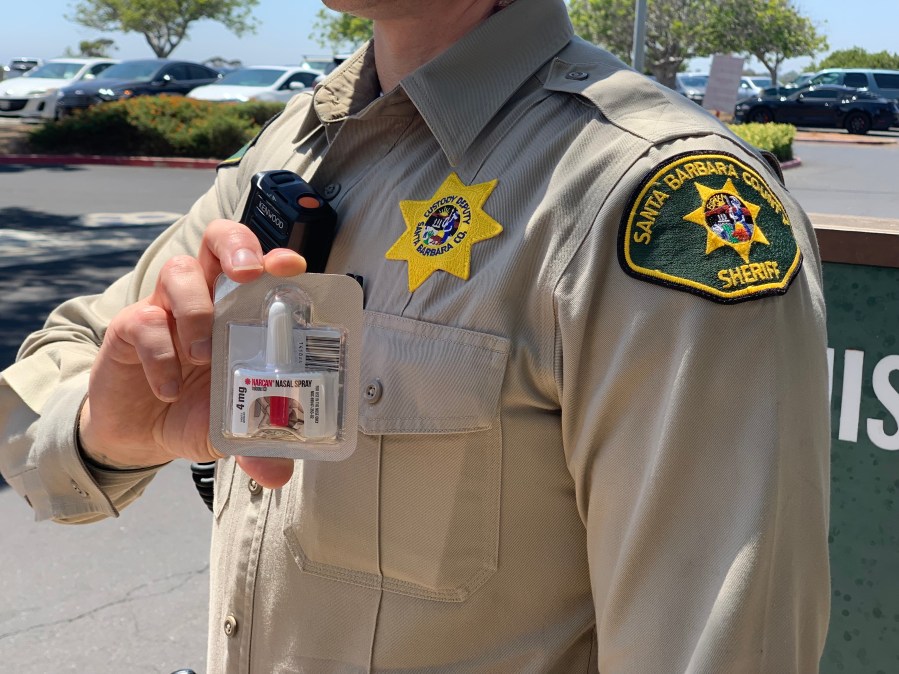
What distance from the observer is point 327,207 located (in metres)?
1.25

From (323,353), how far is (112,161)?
57.5 ft

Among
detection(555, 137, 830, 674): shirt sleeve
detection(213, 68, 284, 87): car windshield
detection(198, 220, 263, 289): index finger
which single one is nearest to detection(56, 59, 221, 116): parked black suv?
detection(213, 68, 284, 87): car windshield

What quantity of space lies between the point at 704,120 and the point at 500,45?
0.93 ft

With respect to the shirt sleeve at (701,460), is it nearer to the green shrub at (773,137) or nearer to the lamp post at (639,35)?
the lamp post at (639,35)

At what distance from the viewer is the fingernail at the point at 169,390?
3.63 feet

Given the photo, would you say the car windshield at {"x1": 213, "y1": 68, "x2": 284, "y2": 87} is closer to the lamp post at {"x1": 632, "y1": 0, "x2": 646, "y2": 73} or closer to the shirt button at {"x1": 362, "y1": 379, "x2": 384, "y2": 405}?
the lamp post at {"x1": 632, "y1": 0, "x2": 646, "y2": 73}

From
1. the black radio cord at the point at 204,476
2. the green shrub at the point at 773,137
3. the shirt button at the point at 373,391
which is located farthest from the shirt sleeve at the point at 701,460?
the green shrub at the point at 773,137

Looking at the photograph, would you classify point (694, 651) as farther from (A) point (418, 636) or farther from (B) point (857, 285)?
(B) point (857, 285)

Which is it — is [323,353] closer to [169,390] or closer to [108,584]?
[169,390]

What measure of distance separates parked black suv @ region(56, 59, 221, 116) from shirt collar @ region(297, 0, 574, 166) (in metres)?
21.9

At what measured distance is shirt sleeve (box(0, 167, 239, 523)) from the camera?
1.40 metres

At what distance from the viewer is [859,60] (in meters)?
49.5

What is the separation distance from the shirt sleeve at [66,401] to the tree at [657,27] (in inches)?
1566

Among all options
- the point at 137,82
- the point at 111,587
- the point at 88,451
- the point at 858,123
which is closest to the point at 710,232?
the point at 88,451
